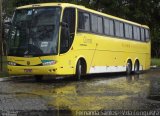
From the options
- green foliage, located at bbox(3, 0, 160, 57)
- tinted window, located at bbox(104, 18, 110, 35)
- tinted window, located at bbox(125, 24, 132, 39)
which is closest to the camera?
tinted window, located at bbox(104, 18, 110, 35)

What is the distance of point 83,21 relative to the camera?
74.2 feet

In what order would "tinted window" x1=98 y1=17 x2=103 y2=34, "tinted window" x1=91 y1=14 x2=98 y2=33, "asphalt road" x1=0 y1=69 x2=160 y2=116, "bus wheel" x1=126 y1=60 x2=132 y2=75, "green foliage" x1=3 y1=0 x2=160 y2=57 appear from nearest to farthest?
1. "asphalt road" x1=0 y1=69 x2=160 y2=116
2. "tinted window" x1=91 y1=14 x2=98 y2=33
3. "tinted window" x1=98 y1=17 x2=103 y2=34
4. "bus wheel" x1=126 y1=60 x2=132 y2=75
5. "green foliage" x1=3 y1=0 x2=160 y2=57

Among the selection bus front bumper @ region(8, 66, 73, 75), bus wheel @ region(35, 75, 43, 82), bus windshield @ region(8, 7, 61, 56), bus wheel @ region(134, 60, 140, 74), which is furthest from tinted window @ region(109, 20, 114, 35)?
bus front bumper @ region(8, 66, 73, 75)

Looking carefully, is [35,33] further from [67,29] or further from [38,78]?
[38,78]

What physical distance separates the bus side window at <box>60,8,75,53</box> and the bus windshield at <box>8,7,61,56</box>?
0.33 meters

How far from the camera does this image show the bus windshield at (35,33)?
20594 mm

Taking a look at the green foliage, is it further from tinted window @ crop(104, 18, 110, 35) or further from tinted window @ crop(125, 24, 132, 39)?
tinted window @ crop(104, 18, 110, 35)

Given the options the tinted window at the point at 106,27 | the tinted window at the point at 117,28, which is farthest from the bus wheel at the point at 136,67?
the tinted window at the point at 106,27

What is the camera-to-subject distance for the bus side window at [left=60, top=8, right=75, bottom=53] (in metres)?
20.9

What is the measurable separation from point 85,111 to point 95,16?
12596mm

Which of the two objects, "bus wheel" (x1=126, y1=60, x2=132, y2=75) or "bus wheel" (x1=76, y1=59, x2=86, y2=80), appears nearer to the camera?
"bus wheel" (x1=76, y1=59, x2=86, y2=80)

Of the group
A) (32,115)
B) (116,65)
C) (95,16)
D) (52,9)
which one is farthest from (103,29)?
(32,115)

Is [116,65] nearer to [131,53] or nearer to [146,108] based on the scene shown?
[131,53]

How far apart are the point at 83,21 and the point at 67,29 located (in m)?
1.66
